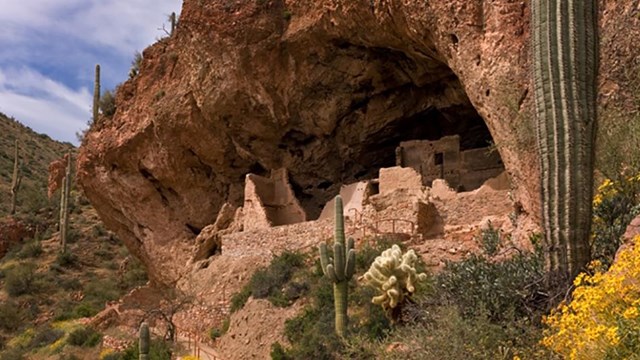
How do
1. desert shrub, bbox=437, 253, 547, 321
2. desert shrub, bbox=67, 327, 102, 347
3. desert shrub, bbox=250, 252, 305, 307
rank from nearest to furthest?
desert shrub, bbox=437, 253, 547, 321
desert shrub, bbox=250, 252, 305, 307
desert shrub, bbox=67, 327, 102, 347

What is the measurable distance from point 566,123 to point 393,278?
3.92m

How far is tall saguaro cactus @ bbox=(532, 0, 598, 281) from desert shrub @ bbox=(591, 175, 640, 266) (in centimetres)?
86

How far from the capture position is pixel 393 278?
10469 millimetres

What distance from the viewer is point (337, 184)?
2066cm

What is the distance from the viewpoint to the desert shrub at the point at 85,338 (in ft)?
57.9

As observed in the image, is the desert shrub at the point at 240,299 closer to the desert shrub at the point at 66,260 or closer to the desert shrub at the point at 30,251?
the desert shrub at the point at 66,260

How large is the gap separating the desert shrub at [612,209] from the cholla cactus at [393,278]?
2715 mm

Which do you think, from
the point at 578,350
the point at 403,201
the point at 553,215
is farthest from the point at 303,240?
the point at 578,350

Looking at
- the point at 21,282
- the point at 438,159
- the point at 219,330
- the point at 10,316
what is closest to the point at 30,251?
the point at 21,282

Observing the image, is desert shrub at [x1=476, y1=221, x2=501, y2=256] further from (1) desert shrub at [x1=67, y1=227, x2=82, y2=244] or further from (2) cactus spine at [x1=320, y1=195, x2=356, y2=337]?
(1) desert shrub at [x1=67, y1=227, x2=82, y2=244]

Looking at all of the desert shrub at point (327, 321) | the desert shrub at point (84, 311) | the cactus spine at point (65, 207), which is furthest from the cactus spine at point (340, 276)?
the cactus spine at point (65, 207)

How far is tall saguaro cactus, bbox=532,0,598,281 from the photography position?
7.38 meters

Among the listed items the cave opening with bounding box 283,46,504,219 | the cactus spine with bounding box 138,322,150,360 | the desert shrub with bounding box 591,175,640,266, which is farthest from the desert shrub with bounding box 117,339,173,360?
the desert shrub with bounding box 591,175,640,266

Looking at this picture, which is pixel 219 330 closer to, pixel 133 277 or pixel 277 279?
pixel 277 279
